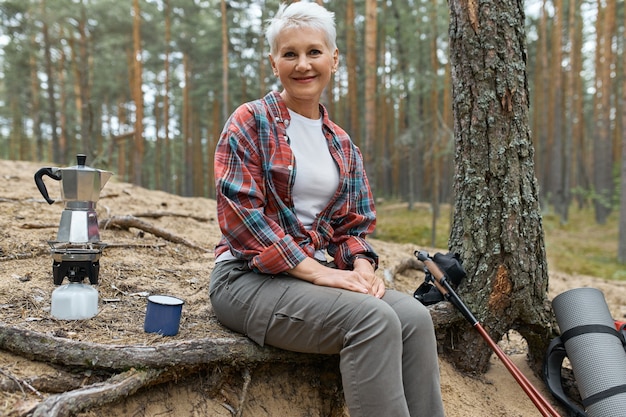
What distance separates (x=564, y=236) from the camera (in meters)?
14.8

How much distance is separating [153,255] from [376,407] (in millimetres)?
2630

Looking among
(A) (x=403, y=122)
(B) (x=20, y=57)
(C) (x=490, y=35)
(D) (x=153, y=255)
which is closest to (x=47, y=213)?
(D) (x=153, y=255)

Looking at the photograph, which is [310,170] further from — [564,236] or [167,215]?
[564,236]

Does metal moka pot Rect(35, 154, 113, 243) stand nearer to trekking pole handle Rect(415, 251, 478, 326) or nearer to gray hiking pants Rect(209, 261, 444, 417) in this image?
gray hiking pants Rect(209, 261, 444, 417)

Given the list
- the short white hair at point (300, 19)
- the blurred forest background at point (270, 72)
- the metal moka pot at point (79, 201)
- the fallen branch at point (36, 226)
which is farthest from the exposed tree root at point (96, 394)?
the blurred forest background at point (270, 72)

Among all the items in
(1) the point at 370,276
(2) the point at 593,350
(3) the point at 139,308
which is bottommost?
(2) the point at 593,350

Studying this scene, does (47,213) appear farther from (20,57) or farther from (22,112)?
(22,112)

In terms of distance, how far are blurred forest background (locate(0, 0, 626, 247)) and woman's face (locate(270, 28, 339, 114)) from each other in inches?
346

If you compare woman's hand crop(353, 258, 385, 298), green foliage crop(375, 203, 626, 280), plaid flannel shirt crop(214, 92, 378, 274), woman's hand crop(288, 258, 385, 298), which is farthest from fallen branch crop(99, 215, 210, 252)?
green foliage crop(375, 203, 626, 280)

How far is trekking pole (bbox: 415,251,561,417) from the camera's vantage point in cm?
242

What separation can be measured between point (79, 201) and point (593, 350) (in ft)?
9.22

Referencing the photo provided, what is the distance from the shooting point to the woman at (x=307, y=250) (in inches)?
73.2

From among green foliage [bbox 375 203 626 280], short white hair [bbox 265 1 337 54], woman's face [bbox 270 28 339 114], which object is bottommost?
green foliage [bbox 375 203 626 280]

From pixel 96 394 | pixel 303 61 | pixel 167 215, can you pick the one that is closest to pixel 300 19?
pixel 303 61
